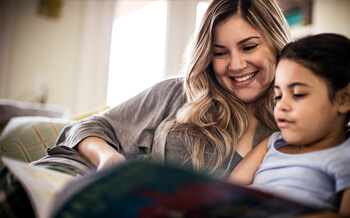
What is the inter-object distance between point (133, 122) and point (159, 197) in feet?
2.62

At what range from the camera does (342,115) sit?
750mm

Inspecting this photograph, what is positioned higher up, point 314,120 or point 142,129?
point 314,120

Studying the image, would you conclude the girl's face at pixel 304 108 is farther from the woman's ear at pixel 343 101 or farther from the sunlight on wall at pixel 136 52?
the sunlight on wall at pixel 136 52

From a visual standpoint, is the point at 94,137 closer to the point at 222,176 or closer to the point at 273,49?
the point at 222,176

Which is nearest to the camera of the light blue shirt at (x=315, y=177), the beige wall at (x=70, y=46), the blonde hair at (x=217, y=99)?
the light blue shirt at (x=315, y=177)

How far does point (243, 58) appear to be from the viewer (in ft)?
3.43

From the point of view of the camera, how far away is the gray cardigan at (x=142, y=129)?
1059 mm

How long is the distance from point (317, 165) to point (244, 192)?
350mm

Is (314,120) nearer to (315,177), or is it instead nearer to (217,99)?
(315,177)

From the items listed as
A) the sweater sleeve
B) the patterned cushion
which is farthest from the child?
the patterned cushion

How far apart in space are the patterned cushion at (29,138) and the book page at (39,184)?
33.7 inches

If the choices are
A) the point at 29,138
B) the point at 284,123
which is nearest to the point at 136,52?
the point at 29,138

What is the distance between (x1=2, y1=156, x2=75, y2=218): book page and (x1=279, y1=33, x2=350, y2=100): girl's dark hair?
1.91 feet

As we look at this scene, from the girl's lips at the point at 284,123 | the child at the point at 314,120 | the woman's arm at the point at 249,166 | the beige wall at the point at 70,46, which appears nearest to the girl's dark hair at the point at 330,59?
the child at the point at 314,120
